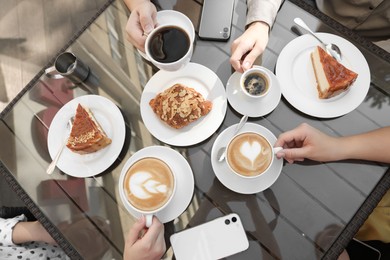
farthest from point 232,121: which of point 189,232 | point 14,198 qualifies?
point 14,198

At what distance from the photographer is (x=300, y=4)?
4.25 ft

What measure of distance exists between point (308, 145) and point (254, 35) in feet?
1.46

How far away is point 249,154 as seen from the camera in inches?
42.8

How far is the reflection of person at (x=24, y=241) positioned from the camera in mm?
1490

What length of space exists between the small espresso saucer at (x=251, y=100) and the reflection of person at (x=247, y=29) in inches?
2.9

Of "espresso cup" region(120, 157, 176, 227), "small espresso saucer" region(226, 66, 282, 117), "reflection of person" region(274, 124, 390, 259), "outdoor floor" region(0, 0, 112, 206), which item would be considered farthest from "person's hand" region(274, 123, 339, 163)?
"outdoor floor" region(0, 0, 112, 206)

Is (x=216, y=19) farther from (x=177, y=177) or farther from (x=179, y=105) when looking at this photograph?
(x=177, y=177)

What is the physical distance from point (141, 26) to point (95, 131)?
1.41ft

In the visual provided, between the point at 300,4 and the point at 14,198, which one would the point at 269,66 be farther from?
the point at 14,198

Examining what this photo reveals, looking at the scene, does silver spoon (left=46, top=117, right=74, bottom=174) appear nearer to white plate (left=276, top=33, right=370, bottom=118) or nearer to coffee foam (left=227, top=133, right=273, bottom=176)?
coffee foam (left=227, top=133, right=273, bottom=176)

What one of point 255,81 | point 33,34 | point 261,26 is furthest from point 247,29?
point 33,34

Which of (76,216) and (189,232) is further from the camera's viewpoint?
(76,216)

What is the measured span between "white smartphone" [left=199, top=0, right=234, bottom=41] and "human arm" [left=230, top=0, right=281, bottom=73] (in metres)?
0.08

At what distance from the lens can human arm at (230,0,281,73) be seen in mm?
1183
